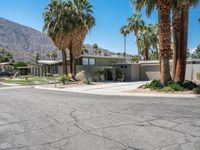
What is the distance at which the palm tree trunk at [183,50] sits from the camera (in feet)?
67.1

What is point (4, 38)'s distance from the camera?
181m

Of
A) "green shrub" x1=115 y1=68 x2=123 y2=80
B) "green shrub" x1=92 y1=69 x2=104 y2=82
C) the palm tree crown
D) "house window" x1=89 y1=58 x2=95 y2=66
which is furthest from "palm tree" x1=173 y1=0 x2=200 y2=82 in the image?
the palm tree crown

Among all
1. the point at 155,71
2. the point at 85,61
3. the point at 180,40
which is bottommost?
the point at 155,71

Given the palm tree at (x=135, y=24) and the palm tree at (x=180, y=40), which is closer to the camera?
the palm tree at (x=180, y=40)

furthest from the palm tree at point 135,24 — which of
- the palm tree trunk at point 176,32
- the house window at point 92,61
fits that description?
the palm tree trunk at point 176,32

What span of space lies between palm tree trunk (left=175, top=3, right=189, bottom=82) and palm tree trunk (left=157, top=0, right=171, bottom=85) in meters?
1.10

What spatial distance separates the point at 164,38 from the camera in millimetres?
20109

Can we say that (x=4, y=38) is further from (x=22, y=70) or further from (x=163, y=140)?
(x=163, y=140)

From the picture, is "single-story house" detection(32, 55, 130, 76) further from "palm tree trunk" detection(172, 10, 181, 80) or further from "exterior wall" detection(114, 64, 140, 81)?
"palm tree trunk" detection(172, 10, 181, 80)

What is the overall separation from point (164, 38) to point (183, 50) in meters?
1.91

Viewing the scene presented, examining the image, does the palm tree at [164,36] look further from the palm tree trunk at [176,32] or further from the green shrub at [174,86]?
the palm tree trunk at [176,32]

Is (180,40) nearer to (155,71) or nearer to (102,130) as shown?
(155,71)

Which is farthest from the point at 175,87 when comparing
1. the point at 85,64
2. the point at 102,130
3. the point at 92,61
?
the point at 92,61

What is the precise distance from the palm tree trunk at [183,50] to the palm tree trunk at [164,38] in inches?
43.2
